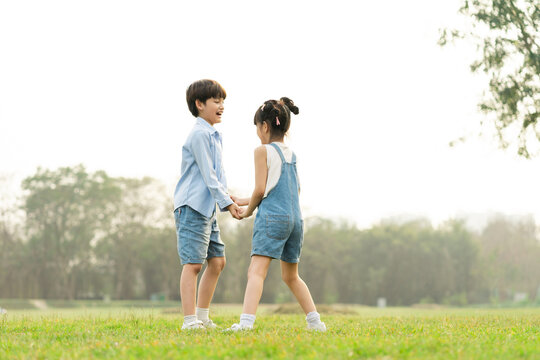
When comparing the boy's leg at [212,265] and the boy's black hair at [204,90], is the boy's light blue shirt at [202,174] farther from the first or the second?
the boy's leg at [212,265]

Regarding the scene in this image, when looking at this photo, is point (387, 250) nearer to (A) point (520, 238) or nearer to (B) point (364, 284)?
(B) point (364, 284)

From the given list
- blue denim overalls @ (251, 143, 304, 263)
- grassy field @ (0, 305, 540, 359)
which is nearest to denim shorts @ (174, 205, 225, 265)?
blue denim overalls @ (251, 143, 304, 263)

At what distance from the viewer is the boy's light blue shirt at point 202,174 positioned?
16.6 ft

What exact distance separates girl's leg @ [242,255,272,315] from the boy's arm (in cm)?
55

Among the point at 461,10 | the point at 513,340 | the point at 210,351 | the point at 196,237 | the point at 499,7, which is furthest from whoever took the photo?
the point at 461,10

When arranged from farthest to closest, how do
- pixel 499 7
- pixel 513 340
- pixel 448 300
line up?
pixel 448 300
pixel 499 7
pixel 513 340

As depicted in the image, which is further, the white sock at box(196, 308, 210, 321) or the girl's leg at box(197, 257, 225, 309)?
the white sock at box(196, 308, 210, 321)

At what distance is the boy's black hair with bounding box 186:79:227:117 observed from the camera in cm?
539

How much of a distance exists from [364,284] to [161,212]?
17.7 m

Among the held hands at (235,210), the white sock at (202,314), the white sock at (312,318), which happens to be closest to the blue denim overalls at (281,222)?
the held hands at (235,210)

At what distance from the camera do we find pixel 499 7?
8633 mm

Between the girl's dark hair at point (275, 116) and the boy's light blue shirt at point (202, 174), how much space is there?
475 millimetres

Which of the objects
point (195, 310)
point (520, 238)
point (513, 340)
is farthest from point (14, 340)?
point (520, 238)

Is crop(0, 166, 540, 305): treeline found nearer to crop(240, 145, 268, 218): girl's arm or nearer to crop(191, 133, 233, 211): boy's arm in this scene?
crop(191, 133, 233, 211): boy's arm
